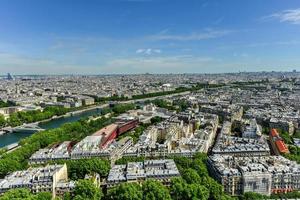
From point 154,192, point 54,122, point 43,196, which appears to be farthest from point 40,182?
point 54,122

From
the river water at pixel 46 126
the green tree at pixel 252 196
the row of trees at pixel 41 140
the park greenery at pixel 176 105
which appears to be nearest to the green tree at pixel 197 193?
the green tree at pixel 252 196

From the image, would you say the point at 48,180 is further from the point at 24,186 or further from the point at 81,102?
the point at 81,102

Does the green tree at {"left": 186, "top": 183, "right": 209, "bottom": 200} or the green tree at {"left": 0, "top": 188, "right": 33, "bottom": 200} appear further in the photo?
the green tree at {"left": 186, "top": 183, "right": 209, "bottom": 200}

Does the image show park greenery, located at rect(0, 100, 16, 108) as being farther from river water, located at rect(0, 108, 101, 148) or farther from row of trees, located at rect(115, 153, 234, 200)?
row of trees, located at rect(115, 153, 234, 200)

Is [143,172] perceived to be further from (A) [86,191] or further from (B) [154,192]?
(A) [86,191]

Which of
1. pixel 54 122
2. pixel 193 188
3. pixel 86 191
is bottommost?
pixel 54 122

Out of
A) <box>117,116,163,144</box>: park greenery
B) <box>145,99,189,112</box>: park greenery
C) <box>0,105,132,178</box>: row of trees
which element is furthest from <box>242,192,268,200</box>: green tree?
<box>145,99,189,112</box>: park greenery

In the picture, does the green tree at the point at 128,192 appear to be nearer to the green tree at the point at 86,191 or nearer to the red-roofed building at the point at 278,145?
the green tree at the point at 86,191

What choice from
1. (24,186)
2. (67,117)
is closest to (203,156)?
(24,186)

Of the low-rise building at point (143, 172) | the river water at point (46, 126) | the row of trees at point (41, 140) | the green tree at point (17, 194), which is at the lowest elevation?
the river water at point (46, 126)
